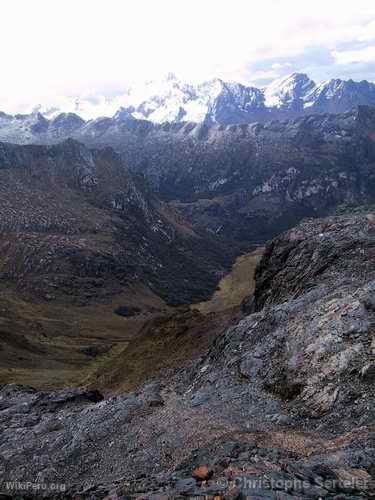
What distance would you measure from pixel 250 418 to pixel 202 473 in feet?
30.8

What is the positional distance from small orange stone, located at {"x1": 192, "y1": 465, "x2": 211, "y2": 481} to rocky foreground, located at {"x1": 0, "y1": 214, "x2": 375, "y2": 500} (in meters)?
0.05

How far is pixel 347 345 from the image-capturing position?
96.5 feet

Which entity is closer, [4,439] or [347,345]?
[347,345]

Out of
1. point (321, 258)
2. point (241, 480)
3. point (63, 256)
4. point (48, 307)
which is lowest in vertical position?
point (48, 307)

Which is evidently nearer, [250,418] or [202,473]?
[202,473]

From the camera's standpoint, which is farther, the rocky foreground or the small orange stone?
the small orange stone

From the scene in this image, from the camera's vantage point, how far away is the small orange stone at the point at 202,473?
19703 mm

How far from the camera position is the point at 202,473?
20.0 meters

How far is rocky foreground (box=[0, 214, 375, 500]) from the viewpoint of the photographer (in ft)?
63.9

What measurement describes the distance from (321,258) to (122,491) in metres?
29.6

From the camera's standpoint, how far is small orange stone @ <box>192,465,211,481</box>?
19703mm

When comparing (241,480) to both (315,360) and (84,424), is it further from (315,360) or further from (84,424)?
(84,424)

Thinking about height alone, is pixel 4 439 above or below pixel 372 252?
below

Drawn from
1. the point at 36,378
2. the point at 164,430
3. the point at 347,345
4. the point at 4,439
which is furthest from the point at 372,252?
the point at 36,378
